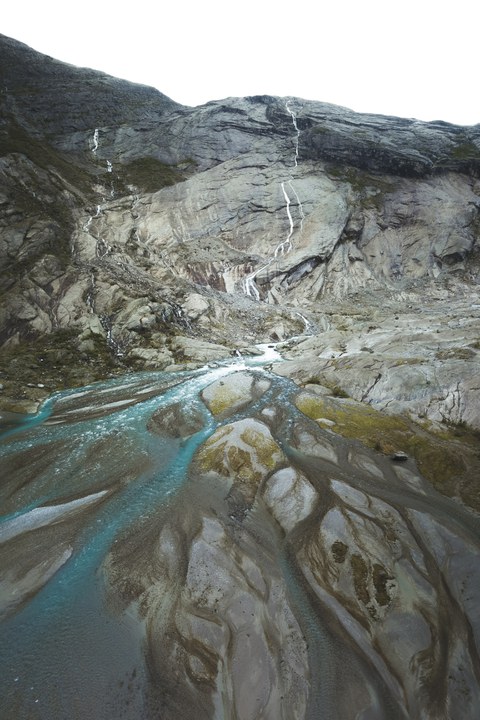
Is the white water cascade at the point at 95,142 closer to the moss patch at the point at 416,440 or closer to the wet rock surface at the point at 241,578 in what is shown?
the wet rock surface at the point at 241,578

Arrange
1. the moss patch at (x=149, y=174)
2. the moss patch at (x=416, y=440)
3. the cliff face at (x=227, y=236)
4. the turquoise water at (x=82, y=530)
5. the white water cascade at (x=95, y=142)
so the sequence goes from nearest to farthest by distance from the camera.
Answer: the turquoise water at (x=82, y=530) → the moss patch at (x=416, y=440) → the cliff face at (x=227, y=236) → the moss patch at (x=149, y=174) → the white water cascade at (x=95, y=142)

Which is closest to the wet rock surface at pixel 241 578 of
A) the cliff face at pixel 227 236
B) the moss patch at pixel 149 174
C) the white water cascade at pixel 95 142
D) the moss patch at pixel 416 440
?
the moss patch at pixel 416 440

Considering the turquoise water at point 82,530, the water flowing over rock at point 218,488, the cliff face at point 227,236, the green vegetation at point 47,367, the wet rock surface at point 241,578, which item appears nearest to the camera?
the turquoise water at point 82,530

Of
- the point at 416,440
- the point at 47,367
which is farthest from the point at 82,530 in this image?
the point at 47,367

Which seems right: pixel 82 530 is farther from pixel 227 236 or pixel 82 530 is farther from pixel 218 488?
pixel 227 236

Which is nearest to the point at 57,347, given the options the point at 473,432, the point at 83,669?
the point at 83,669

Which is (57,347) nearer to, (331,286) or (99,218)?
(99,218)
